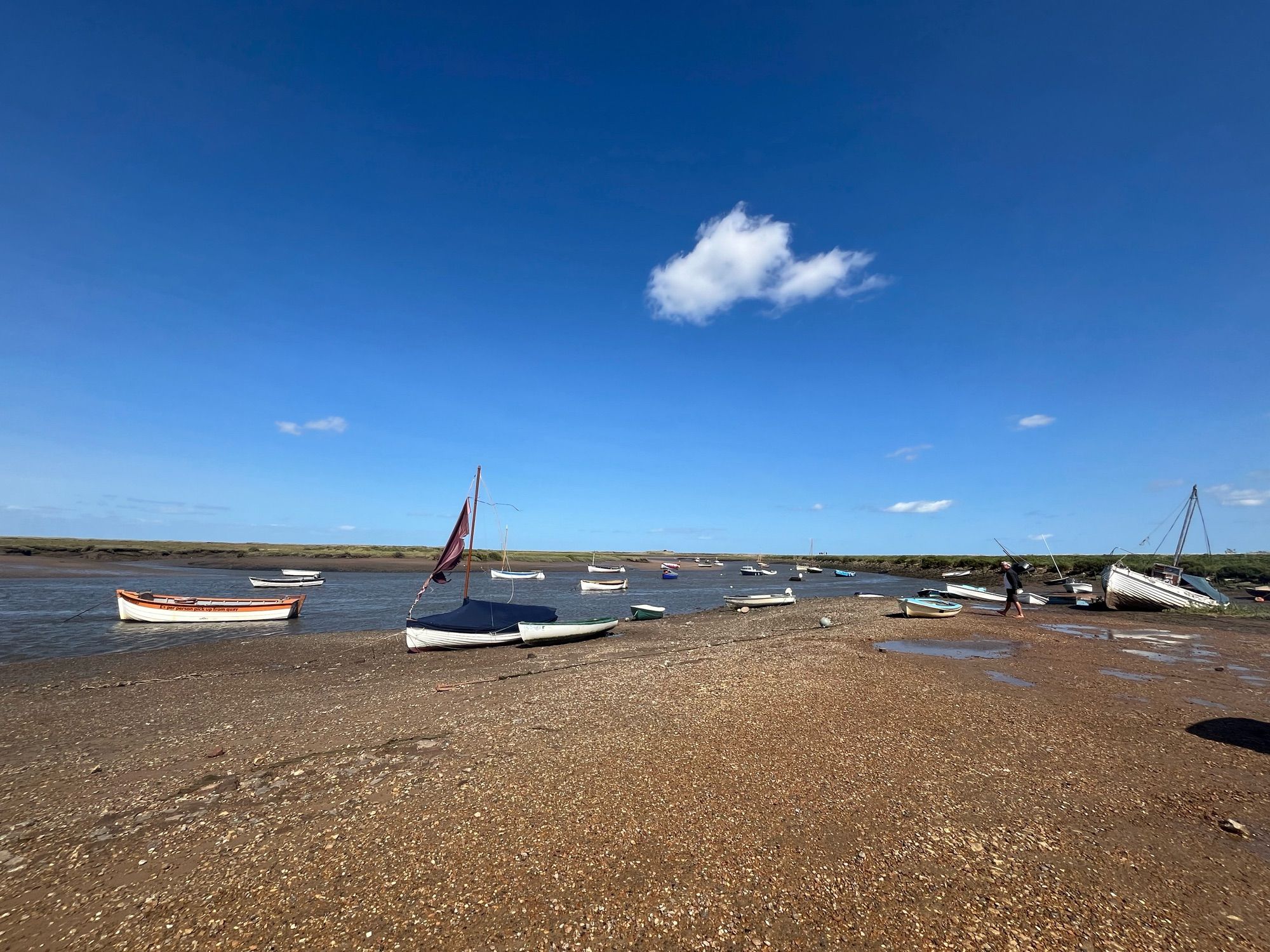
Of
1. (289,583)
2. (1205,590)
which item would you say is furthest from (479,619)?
(289,583)

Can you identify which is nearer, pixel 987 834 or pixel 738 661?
pixel 987 834

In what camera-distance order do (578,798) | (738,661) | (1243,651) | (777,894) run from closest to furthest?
(777,894), (578,798), (738,661), (1243,651)

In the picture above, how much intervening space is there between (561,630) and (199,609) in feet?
93.5

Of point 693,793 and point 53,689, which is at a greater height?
point 693,793

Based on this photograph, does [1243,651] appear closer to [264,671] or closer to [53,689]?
[264,671]

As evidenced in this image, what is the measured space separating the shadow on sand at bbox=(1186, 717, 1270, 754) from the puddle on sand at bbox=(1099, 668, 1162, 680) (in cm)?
427

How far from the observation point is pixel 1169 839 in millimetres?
7492

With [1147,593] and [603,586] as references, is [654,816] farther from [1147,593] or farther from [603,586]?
[603,586]

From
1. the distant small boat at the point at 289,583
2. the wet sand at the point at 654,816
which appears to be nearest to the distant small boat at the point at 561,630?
the wet sand at the point at 654,816

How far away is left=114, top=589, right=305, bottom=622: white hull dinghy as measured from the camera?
35219 millimetres

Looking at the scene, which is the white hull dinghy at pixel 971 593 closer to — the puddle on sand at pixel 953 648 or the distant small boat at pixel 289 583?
the puddle on sand at pixel 953 648

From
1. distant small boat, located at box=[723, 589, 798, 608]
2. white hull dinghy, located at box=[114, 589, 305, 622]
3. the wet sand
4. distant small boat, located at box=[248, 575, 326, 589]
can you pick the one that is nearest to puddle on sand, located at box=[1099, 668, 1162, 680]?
the wet sand

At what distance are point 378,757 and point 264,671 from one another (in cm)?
1493

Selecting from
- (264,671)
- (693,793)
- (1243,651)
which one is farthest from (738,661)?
(1243,651)
